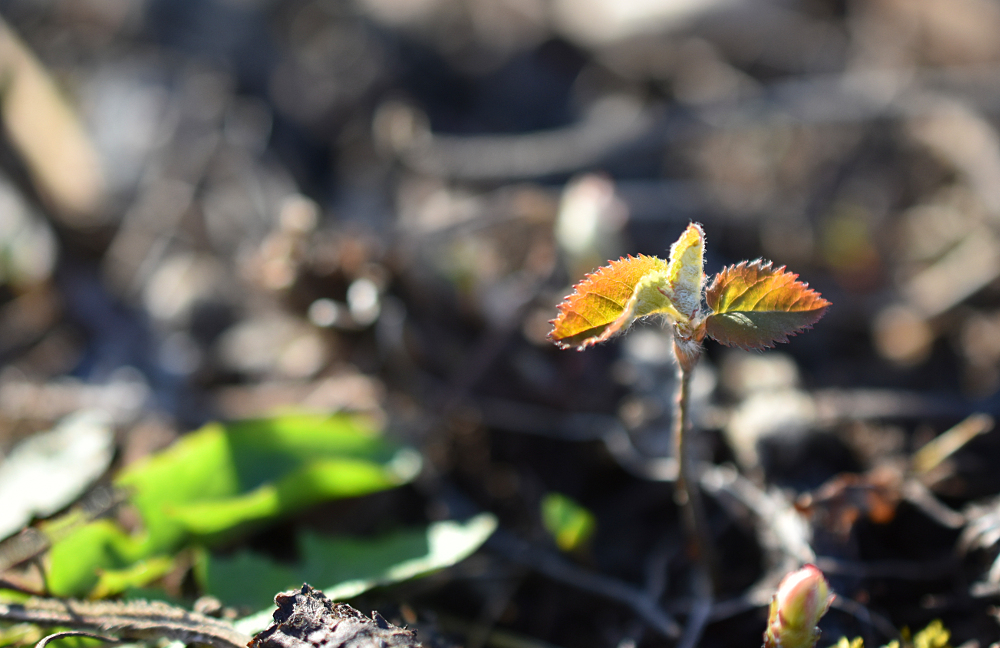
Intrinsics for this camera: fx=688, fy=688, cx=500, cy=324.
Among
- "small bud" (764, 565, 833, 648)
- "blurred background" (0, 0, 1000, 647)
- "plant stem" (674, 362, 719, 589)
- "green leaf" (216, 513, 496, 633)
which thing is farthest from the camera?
"blurred background" (0, 0, 1000, 647)

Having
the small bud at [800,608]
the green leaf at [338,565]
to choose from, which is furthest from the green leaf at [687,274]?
the green leaf at [338,565]

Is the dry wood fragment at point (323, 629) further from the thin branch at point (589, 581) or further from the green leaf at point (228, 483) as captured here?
the thin branch at point (589, 581)

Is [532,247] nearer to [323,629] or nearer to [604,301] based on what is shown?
[604,301]

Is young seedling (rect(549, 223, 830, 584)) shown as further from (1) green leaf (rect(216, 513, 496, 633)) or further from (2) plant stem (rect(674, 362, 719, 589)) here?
(1) green leaf (rect(216, 513, 496, 633))

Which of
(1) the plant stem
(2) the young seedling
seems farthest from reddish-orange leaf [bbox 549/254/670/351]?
(1) the plant stem

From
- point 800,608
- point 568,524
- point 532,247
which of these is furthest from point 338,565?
point 532,247

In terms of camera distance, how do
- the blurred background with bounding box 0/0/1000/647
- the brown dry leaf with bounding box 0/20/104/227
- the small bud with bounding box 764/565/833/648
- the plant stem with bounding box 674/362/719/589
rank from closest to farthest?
the small bud with bounding box 764/565/833/648 < the plant stem with bounding box 674/362/719/589 < the blurred background with bounding box 0/0/1000/647 < the brown dry leaf with bounding box 0/20/104/227
